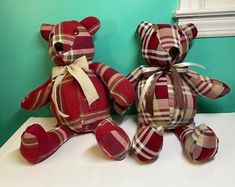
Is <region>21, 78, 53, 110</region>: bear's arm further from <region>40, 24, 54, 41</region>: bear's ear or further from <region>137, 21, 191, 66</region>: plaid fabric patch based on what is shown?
<region>137, 21, 191, 66</region>: plaid fabric patch

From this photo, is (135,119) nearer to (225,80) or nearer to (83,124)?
(83,124)

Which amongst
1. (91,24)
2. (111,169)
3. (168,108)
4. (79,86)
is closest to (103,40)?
(91,24)

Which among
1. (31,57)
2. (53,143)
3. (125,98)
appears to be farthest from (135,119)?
(31,57)

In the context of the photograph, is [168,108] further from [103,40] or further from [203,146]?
[103,40]

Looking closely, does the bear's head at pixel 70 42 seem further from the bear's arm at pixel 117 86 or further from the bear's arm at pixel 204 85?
the bear's arm at pixel 204 85

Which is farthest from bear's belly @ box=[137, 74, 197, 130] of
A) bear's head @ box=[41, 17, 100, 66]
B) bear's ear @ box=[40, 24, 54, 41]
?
bear's ear @ box=[40, 24, 54, 41]

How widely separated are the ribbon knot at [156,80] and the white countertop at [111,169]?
102 mm

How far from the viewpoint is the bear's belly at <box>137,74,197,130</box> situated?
670mm

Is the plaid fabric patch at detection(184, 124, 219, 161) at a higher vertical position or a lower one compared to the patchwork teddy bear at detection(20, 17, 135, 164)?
lower

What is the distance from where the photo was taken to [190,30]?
2.38ft

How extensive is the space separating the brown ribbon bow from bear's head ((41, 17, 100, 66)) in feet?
0.60

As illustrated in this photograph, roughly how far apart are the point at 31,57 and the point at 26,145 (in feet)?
1.20

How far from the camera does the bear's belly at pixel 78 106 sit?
69cm

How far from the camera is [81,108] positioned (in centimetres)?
69
